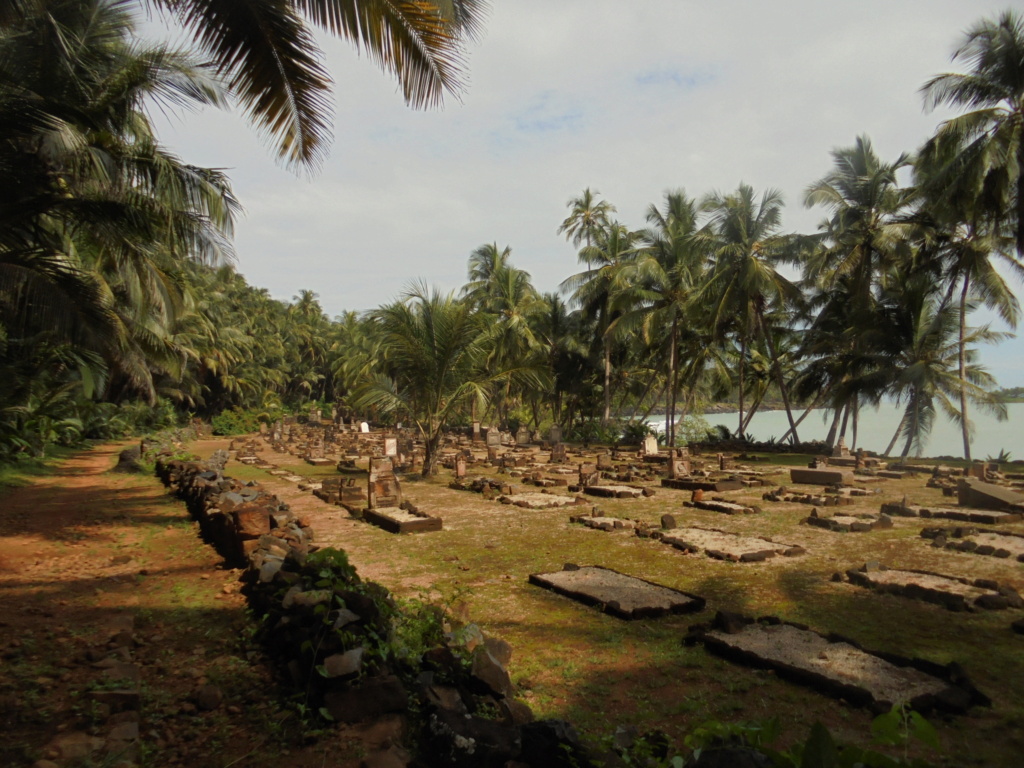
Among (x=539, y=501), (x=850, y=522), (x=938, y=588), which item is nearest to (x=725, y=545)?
(x=938, y=588)

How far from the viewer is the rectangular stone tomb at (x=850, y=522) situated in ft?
31.4

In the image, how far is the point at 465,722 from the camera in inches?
123

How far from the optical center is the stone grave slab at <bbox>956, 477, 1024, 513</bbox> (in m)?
11.0

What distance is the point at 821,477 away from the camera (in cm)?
1489

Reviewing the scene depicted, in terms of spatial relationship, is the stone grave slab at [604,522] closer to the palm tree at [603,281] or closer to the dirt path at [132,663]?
the dirt path at [132,663]


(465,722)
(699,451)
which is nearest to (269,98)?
(465,722)

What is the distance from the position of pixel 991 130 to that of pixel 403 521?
18.7 metres

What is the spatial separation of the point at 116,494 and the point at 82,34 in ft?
25.6

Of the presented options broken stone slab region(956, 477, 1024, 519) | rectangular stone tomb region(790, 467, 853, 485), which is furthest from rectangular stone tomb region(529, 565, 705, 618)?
rectangular stone tomb region(790, 467, 853, 485)

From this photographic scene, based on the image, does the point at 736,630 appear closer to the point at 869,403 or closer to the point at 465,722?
the point at 465,722

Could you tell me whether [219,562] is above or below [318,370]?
below

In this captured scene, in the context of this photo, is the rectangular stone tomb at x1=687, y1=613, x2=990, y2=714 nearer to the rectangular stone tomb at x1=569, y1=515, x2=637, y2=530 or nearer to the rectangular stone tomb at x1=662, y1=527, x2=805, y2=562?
the rectangular stone tomb at x1=662, y1=527, x2=805, y2=562

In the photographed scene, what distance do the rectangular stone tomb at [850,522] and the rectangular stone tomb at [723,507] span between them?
40.8 inches

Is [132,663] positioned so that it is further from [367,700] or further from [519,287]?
[519,287]
